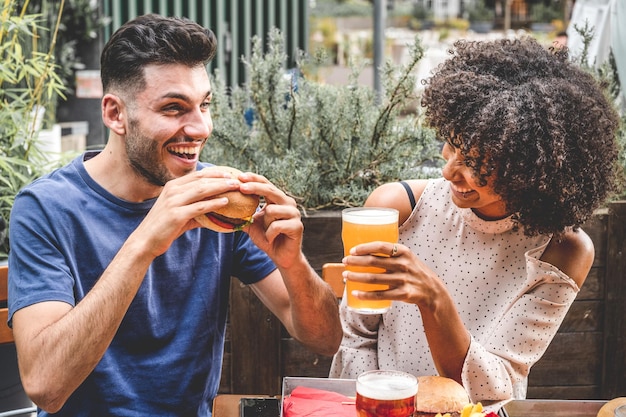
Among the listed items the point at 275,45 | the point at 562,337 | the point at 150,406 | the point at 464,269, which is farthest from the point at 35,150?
the point at 562,337

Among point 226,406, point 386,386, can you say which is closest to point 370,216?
point 386,386

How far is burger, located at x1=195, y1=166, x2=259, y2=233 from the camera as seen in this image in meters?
1.76

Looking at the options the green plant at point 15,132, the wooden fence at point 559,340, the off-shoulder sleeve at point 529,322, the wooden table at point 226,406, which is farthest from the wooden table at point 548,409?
the green plant at point 15,132

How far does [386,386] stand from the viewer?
5.01 feet

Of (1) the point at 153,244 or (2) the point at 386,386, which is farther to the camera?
(1) the point at 153,244

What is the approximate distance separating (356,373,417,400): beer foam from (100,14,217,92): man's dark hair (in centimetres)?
93

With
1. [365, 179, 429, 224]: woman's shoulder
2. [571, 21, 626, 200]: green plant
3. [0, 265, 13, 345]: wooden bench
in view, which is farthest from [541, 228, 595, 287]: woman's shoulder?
[0, 265, 13, 345]: wooden bench

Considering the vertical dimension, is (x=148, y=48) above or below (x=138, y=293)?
above

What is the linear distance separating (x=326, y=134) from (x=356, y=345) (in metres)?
1.15

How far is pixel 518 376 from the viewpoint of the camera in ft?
6.45

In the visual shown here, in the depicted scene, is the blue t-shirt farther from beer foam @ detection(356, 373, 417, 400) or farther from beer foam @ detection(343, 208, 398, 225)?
beer foam @ detection(356, 373, 417, 400)

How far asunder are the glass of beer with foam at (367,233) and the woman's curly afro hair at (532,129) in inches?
11.2

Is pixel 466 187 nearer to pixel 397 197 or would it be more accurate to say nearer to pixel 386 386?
pixel 397 197

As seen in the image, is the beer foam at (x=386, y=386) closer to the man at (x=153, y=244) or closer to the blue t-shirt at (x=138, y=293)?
the man at (x=153, y=244)
